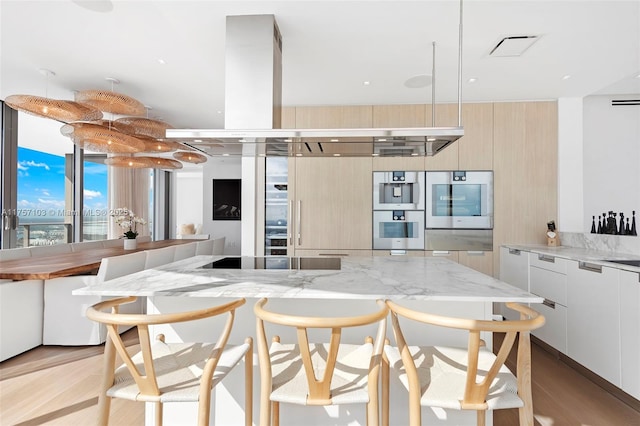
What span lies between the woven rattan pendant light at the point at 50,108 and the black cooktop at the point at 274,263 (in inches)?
72.1

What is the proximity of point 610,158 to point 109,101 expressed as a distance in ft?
16.5

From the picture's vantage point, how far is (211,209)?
887cm

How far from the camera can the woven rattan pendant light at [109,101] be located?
10.1 feet

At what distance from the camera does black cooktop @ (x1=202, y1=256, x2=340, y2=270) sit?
2.12 meters

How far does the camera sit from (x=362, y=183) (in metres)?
4.01

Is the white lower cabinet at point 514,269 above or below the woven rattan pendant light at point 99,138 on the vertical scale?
below

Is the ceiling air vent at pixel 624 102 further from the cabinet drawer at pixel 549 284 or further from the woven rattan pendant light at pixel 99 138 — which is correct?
the woven rattan pendant light at pixel 99 138

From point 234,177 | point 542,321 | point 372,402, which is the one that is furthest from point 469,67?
point 234,177

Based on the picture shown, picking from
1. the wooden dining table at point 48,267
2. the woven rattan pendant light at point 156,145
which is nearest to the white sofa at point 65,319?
the wooden dining table at point 48,267

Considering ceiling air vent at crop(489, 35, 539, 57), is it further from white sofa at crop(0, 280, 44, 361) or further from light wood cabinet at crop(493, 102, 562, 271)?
white sofa at crop(0, 280, 44, 361)

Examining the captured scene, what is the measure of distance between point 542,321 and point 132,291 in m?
1.57

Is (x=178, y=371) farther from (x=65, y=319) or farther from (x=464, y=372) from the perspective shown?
(x=65, y=319)

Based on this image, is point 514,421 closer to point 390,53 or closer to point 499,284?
point 499,284

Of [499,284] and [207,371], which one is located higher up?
[499,284]
